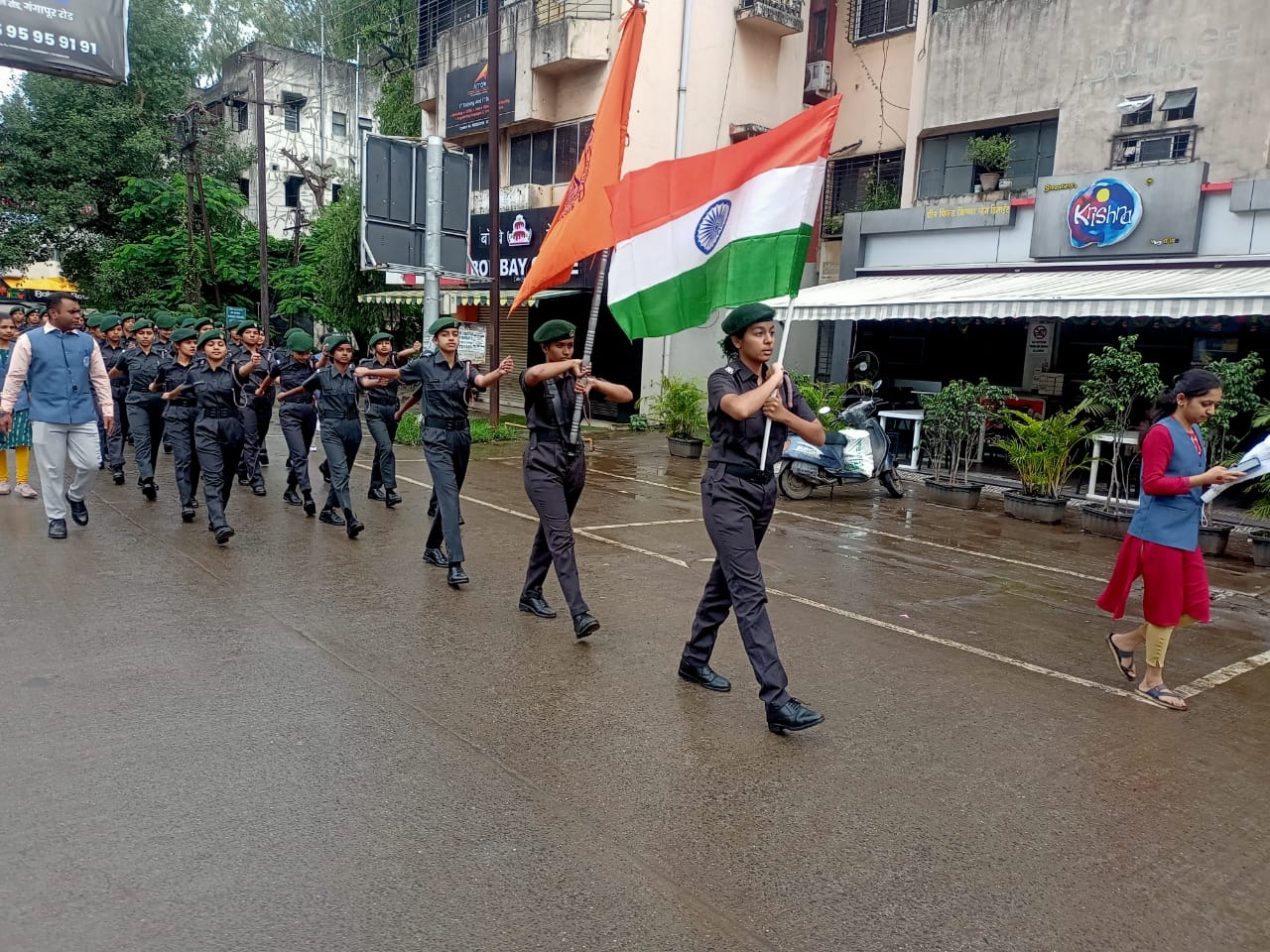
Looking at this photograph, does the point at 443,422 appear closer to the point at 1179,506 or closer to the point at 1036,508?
the point at 1179,506

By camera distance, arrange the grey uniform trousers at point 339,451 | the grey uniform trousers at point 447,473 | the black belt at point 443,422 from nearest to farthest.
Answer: the grey uniform trousers at point 447,473 < the black belt at point 443,422 < the grey uniform trousers at point 339,451

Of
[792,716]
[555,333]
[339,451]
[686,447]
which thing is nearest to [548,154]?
[686,447]

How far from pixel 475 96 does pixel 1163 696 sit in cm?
2033

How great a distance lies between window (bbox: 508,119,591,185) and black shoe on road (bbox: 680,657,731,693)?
16422 mm

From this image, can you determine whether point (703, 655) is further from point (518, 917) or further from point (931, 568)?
point (931, 568)

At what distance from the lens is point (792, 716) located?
4.41 meters

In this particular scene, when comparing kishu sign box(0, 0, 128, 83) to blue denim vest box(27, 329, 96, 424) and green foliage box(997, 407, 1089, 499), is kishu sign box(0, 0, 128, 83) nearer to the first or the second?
blue denim vest box(27, 329, 96, 424)

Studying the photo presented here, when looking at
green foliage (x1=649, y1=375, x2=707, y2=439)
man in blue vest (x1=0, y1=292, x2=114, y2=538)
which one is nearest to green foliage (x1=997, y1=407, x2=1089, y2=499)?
green foliage (x1=649, y1=375, x2=707, y2=439)

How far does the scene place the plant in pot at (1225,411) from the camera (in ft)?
30.4

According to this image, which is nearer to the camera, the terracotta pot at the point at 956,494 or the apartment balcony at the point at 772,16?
the terracotta pot at the point at 956,494

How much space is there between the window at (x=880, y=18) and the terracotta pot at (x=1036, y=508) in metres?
11.9

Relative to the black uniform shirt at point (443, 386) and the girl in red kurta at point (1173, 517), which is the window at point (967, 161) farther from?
the girl in red kurta at point (1173, 517)

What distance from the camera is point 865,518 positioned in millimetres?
10766

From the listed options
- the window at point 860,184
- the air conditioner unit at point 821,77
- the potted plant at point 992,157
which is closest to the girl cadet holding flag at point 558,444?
the potted plant at point 992,157
